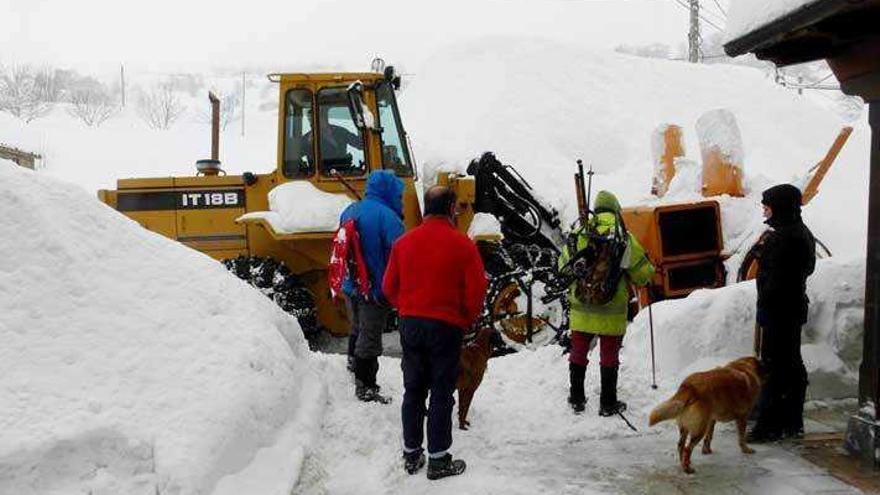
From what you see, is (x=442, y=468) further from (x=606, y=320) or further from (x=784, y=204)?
(x=784, y=204)

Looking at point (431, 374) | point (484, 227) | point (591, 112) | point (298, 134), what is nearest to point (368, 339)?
point (431, 374)

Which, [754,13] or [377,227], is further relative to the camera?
[377,227]

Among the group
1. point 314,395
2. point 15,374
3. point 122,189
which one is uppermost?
point 122,189

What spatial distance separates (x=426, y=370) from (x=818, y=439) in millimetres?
2778

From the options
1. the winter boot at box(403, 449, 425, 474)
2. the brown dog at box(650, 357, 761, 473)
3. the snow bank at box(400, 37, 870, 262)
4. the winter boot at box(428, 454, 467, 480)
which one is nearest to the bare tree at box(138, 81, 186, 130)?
the snow bank at box(400, 37, 870, 262)

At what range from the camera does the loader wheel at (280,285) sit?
27.3ft

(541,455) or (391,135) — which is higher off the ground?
(391,135)

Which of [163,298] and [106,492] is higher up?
[163,298]

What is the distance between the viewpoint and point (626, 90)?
1028 inches

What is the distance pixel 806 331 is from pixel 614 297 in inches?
74.1

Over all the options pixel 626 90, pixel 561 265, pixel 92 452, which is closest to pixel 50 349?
pixel 92 452

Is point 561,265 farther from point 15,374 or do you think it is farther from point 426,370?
point 15,374

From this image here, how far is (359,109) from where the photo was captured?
8078 millimetres

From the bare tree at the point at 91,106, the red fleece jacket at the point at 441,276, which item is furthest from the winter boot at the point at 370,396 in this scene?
the bare tree at the point at 91,106
